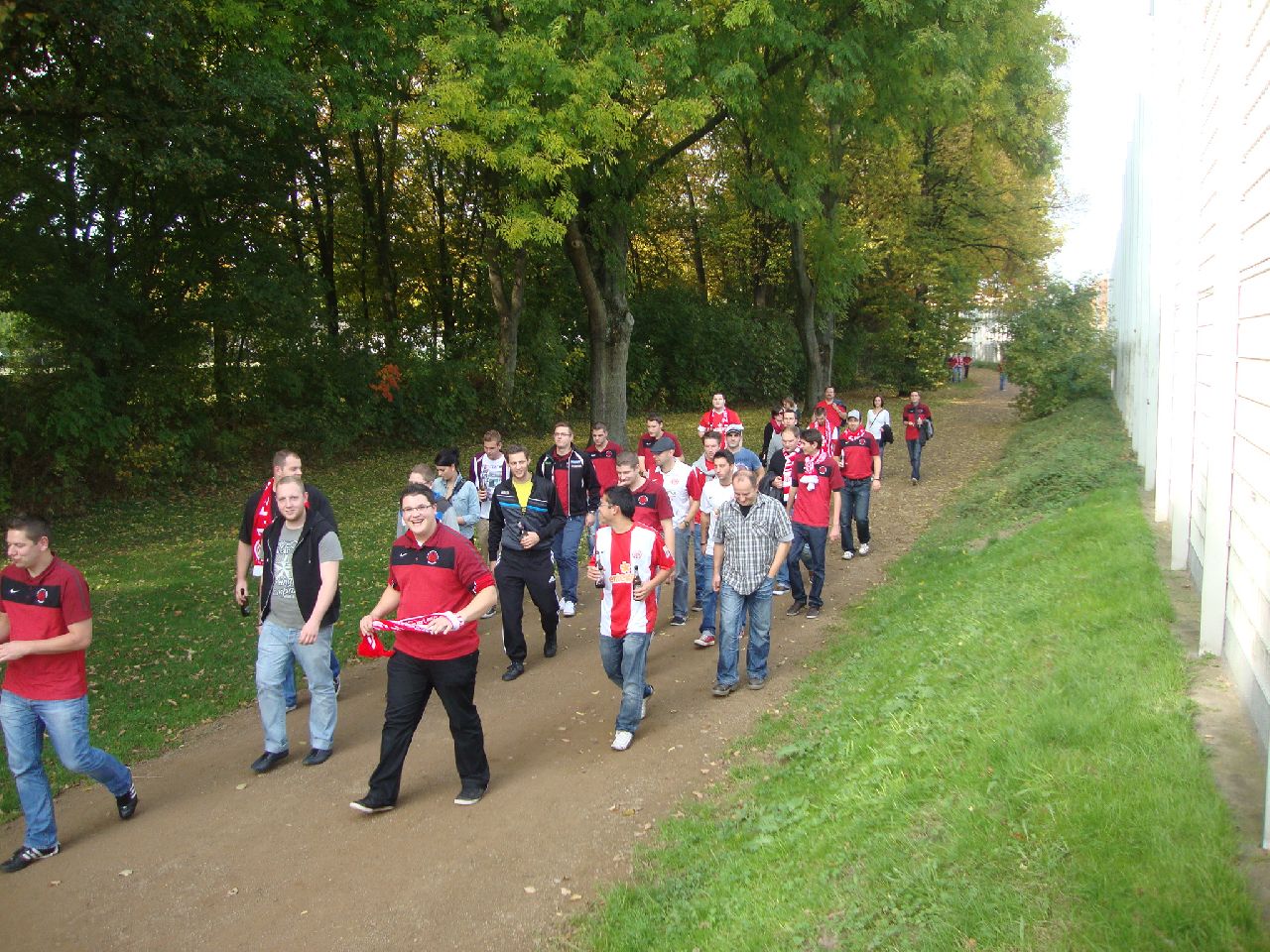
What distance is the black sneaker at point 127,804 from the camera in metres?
6.27

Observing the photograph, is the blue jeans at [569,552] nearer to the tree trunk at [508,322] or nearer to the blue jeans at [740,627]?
the blue jeans at [740,627]

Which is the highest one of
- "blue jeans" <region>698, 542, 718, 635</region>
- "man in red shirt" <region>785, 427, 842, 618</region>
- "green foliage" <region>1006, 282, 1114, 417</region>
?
"green foliage" <region>1006, 282, 1114, 417</region>

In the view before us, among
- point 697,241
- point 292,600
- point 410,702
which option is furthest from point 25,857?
point 697,241

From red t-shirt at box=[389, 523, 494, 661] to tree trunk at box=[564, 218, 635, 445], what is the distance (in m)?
13.9

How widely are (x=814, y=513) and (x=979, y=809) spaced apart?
6406mm

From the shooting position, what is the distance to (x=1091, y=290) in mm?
30109

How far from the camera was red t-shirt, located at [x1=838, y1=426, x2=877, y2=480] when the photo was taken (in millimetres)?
13328

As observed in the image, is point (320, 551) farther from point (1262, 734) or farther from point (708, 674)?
point (1262, 734)

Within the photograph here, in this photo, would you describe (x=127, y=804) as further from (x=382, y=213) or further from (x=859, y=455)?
(x=382, y=213)

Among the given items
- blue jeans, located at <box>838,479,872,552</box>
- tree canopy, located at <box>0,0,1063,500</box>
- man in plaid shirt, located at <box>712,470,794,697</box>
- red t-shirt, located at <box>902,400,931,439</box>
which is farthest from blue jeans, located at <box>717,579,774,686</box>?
red t-shirt, located at <box>902,400,931,439</box>

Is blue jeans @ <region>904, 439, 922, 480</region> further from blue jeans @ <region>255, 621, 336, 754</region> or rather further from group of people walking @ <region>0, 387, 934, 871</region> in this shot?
blue jeans @ <region>255, 621, 336, 754</region>

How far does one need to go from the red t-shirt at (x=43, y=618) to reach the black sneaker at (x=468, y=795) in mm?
2278

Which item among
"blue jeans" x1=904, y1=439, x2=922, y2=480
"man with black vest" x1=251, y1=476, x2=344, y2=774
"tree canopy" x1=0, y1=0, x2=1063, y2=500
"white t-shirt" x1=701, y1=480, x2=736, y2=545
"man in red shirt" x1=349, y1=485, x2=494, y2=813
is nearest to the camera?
"man in red shirt" x1=349, y1=485, x2=494, y2=813

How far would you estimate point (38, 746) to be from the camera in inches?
225
